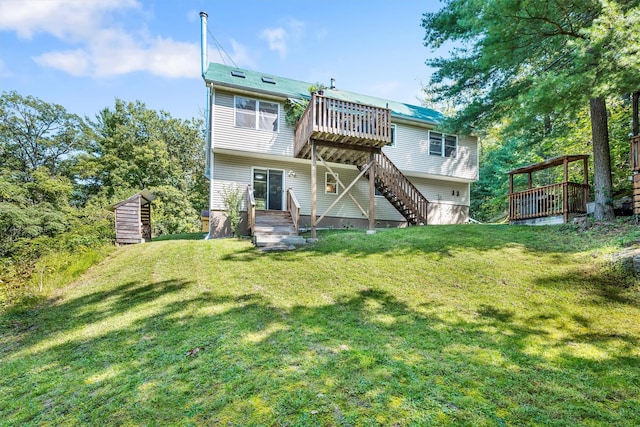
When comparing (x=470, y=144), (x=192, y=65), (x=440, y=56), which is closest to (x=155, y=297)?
(x=192, y=65)

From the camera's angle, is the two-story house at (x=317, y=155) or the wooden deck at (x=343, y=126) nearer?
the wooden deck at (x=343, y=126)

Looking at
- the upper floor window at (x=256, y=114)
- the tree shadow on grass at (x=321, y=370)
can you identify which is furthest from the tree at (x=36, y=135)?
the tree shadow on grass at (x=321, y=370)

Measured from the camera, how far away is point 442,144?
49.2ft

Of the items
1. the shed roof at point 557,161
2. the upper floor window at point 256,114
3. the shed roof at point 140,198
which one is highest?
the upper floor window at point 256,114

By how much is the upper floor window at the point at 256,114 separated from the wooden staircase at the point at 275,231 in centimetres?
339

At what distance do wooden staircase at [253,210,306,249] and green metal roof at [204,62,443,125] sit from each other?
4723 mm

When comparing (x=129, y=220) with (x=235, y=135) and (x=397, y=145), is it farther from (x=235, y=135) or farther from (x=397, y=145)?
(x=397, y=145)

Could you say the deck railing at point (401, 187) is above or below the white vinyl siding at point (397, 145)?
below

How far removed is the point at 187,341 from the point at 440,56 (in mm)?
12196

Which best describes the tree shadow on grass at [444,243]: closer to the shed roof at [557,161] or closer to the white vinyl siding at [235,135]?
the shed roof at [557,161]

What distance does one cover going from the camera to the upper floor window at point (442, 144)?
14.8 metres

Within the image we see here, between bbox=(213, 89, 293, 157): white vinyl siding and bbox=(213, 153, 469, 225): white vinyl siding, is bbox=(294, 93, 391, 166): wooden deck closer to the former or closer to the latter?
bbox=(213, 89, 293, 157): white vinyl siding

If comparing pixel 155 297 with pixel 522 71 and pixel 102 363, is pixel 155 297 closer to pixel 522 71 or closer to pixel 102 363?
pixel 102 363

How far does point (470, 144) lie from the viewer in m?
15.6
